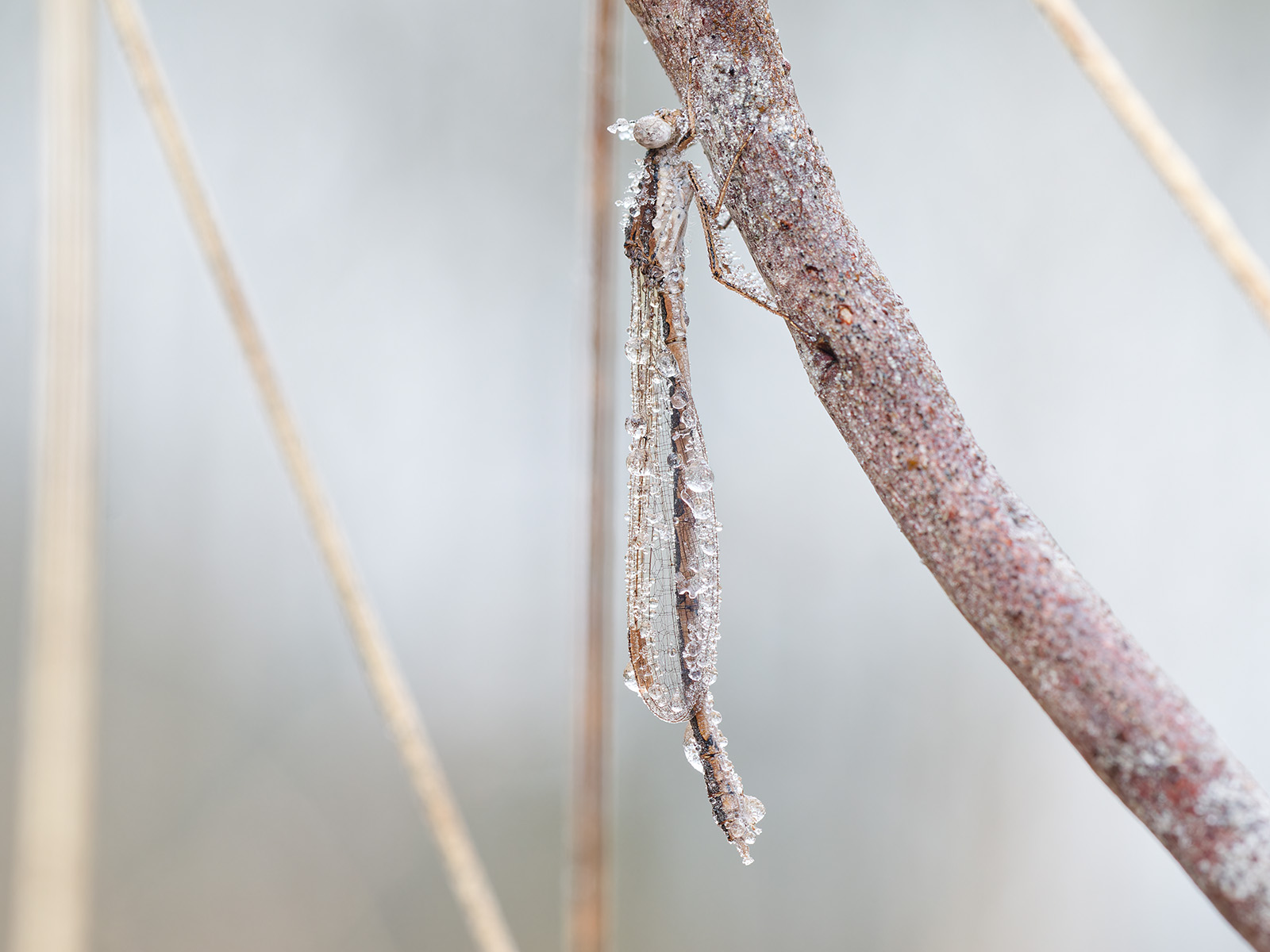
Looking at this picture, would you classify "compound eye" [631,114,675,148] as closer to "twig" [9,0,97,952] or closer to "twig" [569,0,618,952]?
"twig" [569,0,618,952]

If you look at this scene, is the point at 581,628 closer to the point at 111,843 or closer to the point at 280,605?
the point at 280,605

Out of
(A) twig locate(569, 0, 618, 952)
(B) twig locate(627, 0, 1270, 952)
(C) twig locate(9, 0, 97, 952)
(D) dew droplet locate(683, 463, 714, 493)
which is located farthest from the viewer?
(D) dew droplet locate(683, 463, 714, 493)

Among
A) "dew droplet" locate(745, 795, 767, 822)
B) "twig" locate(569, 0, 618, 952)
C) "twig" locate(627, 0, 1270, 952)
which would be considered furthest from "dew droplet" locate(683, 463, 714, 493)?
"twig" locate(627, 0, 1270, 952)

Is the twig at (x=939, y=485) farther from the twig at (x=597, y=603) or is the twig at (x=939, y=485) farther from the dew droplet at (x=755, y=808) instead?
the dew droplet at (x=755, y=808)

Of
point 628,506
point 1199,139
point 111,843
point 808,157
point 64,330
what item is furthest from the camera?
point 111,843

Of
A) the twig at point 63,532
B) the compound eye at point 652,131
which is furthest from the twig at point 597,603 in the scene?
the twig at point 63,532

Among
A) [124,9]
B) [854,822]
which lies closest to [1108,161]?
[854,822]

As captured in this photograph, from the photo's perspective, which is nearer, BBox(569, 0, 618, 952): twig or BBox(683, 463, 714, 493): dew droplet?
BBox(569, 0, 618, 952): twig
